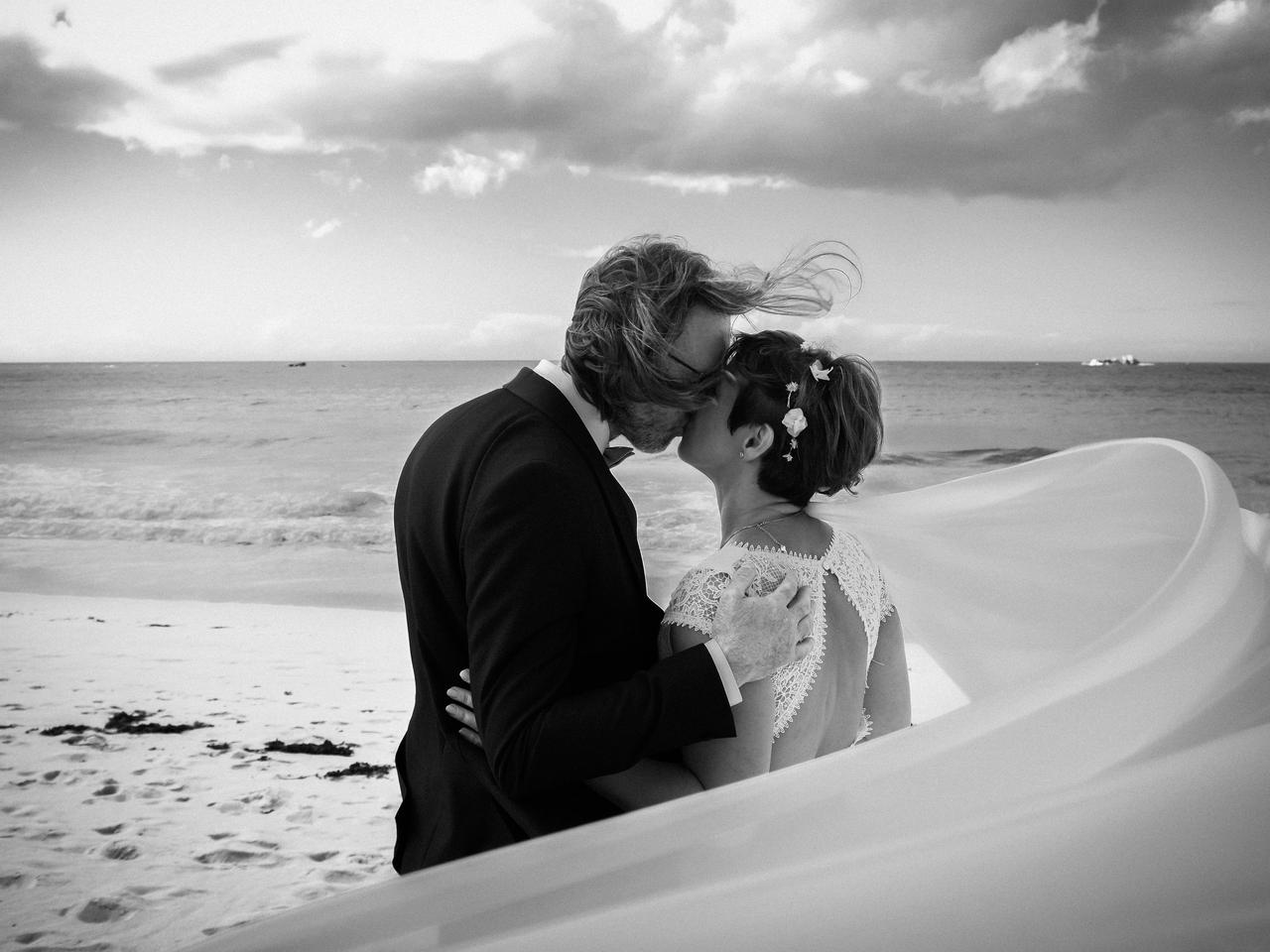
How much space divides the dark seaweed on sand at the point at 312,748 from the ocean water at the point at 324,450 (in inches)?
199

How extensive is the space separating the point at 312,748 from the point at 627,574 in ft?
13.6

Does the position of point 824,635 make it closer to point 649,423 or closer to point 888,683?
point 888,683

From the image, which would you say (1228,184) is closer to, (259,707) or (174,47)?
(174,47)

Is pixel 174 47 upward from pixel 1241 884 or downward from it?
upward

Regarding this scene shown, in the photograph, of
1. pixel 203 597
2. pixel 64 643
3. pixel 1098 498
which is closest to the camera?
pixel 1098 498

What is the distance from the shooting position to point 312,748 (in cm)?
528

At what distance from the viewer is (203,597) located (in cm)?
924

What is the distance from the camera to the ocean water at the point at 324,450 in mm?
13242

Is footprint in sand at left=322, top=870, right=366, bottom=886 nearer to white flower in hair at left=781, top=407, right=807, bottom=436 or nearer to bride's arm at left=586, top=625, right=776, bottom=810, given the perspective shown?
bride's arm at left=586, top=625, right=776, bottom=810

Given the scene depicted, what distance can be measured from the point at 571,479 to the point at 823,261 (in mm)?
901

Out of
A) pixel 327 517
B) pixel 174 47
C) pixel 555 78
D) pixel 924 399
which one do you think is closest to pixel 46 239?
pixel 174 47

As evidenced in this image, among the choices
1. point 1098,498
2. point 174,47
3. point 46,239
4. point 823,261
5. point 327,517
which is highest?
point 174,47

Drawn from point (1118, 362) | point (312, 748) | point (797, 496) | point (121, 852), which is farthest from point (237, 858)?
point (1118, 362)

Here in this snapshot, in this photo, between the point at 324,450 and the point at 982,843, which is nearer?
the point at 982,843
